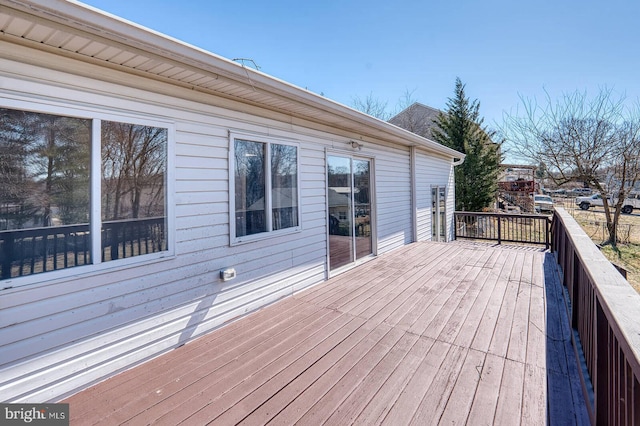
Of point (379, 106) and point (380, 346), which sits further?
Answer: point (379, 106)

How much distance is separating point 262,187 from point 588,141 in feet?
43.7

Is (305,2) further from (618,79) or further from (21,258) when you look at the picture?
(618,79)

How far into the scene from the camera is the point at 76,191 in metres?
2.07

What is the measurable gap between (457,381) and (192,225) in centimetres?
247

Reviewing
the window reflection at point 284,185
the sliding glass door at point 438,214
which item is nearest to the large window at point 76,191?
the window reflection at point 284,185

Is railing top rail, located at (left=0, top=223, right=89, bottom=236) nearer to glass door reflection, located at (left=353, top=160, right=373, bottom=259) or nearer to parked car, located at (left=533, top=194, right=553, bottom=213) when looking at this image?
glass door reflection, located at (left=353, top=160, right=373, bottom=259)

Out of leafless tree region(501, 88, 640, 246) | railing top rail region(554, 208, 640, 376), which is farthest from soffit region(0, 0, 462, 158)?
leafless tree region(501, 88, 640, 246)

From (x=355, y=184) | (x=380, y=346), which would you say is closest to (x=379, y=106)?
(x=355, y=184)

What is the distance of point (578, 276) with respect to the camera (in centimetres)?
Answer: 262

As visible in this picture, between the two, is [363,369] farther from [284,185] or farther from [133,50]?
[133,50]

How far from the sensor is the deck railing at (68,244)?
1826 millimetres

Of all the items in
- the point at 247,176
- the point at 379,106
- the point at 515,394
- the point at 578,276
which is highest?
the point at 379,106

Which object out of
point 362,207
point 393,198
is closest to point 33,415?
point 362,207

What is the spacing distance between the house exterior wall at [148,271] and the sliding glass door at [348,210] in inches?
24.0
